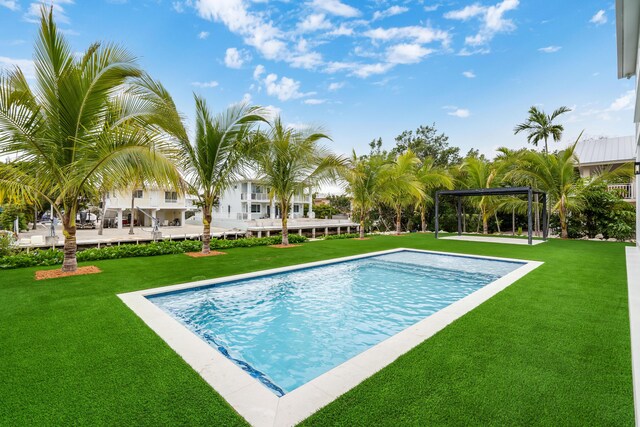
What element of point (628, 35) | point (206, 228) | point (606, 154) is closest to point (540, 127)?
point (606, 154)

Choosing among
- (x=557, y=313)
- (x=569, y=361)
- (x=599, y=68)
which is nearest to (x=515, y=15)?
(x=599, y=68)

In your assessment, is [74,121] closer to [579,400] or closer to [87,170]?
[87,170]

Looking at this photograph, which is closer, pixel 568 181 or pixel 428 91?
pixel 568 181

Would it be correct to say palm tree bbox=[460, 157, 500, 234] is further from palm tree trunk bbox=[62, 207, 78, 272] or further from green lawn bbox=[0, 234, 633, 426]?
palm tree trunk bbox=[62, 207, 78, 272]

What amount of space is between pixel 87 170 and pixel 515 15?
17.4 m

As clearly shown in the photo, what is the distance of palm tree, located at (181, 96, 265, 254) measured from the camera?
10008 millimetres

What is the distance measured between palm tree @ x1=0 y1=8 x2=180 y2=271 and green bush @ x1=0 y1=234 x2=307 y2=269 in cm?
231

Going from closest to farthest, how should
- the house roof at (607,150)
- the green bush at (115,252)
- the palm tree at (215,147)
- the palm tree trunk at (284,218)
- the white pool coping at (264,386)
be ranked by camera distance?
1. the white pool coping at (264,386)
2. the green bush at (115,252)
3. the palm tree at (215,147)
4. the palm tree trunk at (284,218)
5. the house roof at (607,150)

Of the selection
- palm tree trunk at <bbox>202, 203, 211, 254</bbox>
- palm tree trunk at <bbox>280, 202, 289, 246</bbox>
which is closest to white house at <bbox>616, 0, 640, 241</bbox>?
palm tree trunk at <bbox>280, 202, 289, 246</bbox>

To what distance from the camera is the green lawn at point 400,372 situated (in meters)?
2.29

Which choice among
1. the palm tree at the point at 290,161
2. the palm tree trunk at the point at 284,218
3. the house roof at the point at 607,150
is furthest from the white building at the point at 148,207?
A: the house roof at the point at 607,150

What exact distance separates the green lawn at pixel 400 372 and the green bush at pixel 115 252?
140 inches

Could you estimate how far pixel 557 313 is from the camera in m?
4.59

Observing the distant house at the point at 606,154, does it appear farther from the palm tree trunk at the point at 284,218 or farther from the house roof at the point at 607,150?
the palm tree trunk at the point at 284,218
